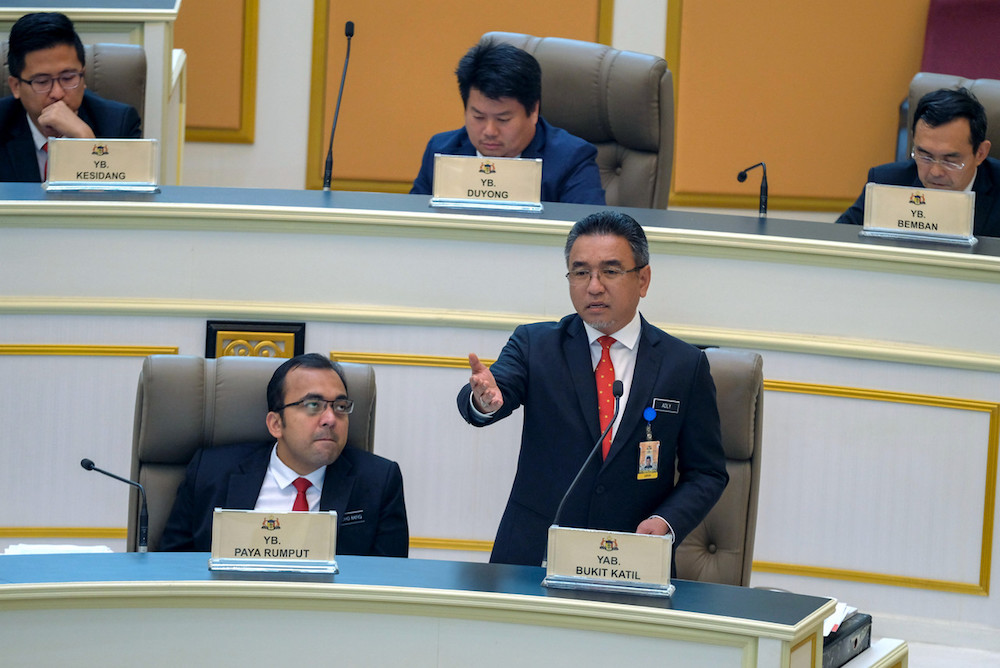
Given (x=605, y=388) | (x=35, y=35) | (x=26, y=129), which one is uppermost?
(x=35, y=35)

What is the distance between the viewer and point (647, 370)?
2373mm

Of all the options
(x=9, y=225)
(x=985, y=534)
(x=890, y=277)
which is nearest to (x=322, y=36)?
(x=9, y=225)

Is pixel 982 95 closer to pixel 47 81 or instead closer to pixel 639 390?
pixel 639 390

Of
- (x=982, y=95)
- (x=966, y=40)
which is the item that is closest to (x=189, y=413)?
(x=982, y=95)

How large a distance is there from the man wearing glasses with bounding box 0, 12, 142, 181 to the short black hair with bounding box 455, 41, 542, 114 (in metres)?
0.91

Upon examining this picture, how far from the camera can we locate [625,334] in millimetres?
2424

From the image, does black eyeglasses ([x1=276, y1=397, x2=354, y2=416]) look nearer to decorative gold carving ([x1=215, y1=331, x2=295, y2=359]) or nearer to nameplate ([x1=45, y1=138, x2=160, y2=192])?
decorative gold carving ([x1=215, y1=331, x2=295, y2=359])

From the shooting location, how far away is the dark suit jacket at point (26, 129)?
3.44m

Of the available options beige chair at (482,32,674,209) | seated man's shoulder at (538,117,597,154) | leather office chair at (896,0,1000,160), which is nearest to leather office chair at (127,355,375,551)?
seated man's shoulder at (538,117,597,154)

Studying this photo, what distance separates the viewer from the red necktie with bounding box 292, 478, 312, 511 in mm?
2557

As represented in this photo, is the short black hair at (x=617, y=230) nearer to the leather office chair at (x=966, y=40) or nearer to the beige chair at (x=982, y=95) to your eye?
the beige chair at (x=982, y=95)

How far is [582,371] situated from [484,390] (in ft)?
0.77

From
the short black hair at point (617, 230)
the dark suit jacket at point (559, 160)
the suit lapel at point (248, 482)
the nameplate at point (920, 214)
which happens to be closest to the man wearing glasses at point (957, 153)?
the nameplate at point (920, 214)

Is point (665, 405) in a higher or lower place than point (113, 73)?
lower
